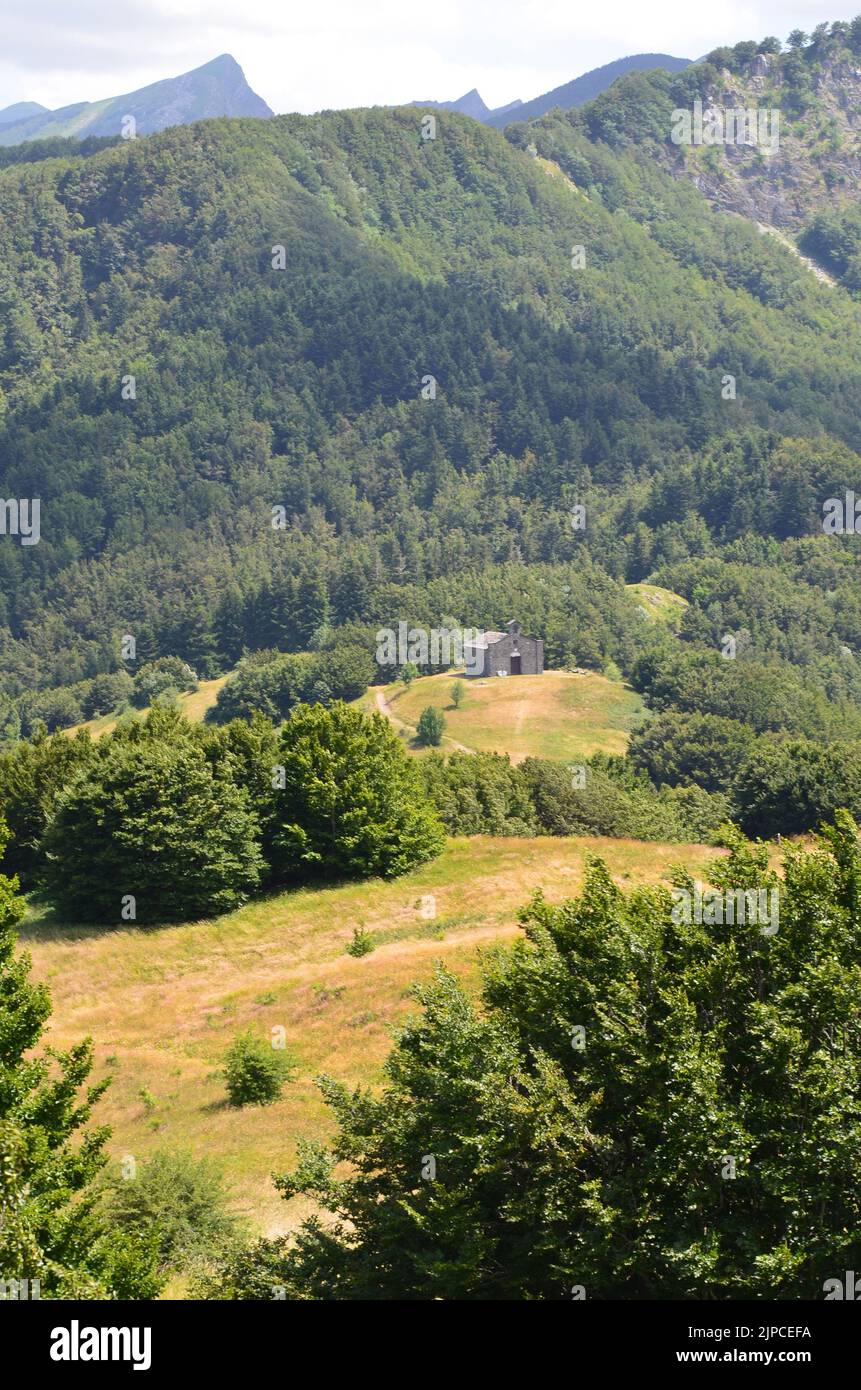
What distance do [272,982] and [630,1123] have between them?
33.0m

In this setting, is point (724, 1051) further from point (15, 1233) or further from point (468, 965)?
point (468, 965)

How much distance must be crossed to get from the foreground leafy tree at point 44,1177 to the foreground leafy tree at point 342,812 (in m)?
43.5

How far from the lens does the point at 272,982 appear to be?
57031 millimetres

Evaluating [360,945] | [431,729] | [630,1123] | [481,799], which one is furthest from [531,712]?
[630,1123]

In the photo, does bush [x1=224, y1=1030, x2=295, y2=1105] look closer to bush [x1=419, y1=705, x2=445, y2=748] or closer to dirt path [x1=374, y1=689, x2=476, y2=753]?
dirt path [x1=374, y1=689, x2=476, y2=753]

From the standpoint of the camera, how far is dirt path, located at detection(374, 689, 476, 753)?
467 ft

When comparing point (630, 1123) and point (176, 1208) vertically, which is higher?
point (630, 1123)

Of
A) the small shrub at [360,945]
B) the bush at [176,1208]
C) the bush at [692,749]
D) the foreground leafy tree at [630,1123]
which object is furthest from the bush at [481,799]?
the foreground leafy tree at [630,1123]

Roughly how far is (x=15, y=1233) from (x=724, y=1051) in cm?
1276

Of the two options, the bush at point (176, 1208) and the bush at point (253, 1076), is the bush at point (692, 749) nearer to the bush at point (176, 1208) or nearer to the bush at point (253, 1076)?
the bush at point (253, 1076)

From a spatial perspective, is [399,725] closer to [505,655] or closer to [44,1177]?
[505,655]
